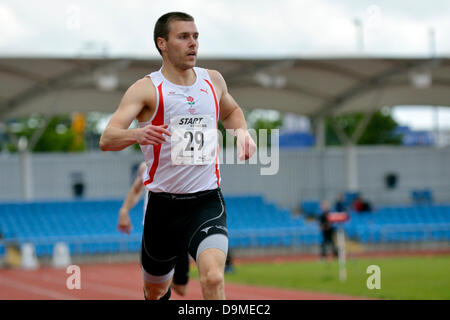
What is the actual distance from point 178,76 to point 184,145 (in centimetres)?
54

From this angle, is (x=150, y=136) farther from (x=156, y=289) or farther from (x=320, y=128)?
(x=320, y=128)

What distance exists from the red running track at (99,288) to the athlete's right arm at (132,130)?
6.77 metres

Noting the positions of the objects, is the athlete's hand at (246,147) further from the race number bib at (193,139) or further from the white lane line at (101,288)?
the white lane line at (101,288)

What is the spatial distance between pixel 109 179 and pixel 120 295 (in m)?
25.2

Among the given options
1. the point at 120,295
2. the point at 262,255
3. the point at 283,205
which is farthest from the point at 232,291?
the point at 283,205

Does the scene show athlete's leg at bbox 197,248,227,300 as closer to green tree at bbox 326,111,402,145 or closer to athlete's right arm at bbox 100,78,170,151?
athlete's right arm at bbox 100,78,170,151

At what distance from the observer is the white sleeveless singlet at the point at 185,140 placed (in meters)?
6.14

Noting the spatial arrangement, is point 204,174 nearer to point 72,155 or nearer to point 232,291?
point 232,291

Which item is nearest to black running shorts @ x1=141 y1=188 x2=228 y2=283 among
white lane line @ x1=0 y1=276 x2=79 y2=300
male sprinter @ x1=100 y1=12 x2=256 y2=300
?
male sprinter @ x1=100 y1=12 x2=256 y2=300

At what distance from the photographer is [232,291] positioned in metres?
15.7

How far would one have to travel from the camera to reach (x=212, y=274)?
19.0 ft

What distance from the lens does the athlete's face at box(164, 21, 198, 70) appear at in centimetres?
621

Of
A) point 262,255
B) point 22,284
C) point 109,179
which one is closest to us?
point 22,284
